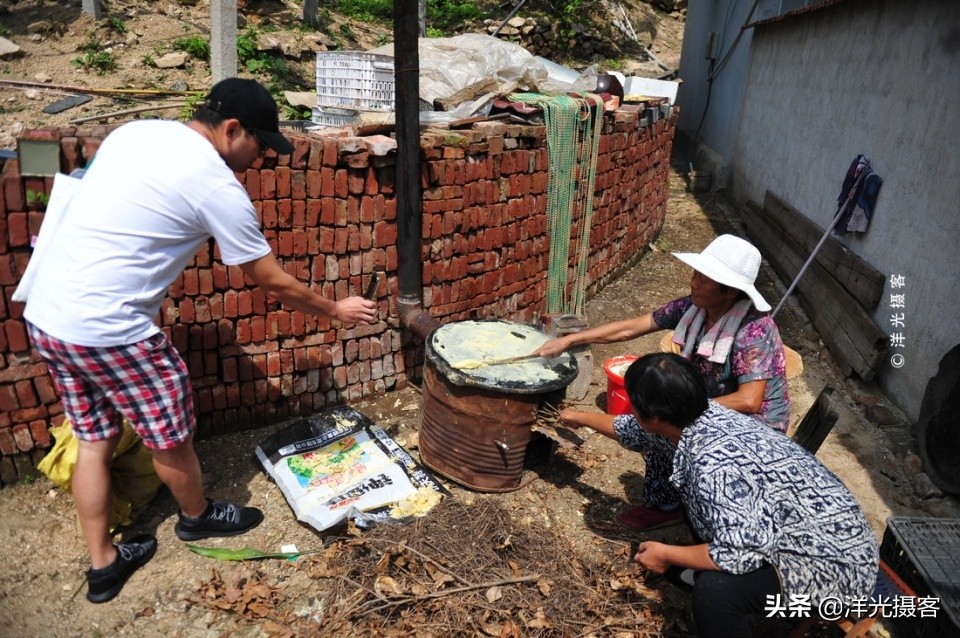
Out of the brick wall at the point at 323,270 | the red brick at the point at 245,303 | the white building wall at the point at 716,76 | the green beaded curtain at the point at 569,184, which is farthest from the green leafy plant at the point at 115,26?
the white building wall at the point at 716,76

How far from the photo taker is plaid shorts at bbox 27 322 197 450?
101 inches

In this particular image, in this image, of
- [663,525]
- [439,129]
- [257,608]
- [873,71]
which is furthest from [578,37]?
[257,608]

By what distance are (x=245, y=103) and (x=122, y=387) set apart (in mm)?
1248

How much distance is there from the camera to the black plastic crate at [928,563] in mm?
2736

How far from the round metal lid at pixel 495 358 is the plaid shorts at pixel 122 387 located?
4.27ft

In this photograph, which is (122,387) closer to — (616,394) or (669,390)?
(669,390)

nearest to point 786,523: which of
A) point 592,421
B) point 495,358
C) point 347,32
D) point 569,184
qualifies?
point 592,421

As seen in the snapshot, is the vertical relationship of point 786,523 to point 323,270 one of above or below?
below

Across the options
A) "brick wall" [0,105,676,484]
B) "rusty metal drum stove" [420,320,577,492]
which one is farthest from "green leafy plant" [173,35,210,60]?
"rusty metal drum stove" [420,320,577,492]

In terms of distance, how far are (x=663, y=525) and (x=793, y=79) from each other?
7315 millimetres

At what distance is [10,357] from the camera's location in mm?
3152

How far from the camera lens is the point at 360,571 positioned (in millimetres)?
2992

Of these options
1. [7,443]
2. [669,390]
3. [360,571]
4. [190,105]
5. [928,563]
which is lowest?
[360,571]

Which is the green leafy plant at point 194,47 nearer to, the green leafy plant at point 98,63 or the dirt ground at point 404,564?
the green leafy plant at point 98,63
